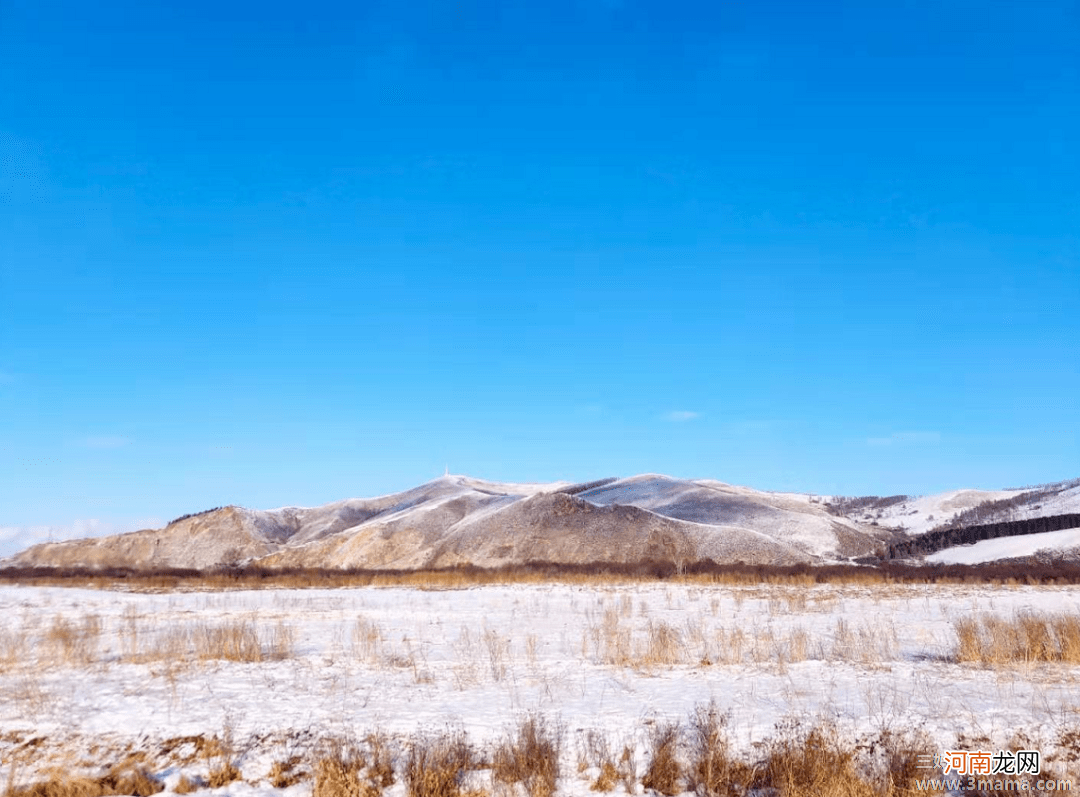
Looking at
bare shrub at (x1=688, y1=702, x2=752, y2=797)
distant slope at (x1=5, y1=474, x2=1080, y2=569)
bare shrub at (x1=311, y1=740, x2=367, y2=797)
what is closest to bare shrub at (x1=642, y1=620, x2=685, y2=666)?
bare shrub at (x1=688, y1=702, x2=752, y2=797)

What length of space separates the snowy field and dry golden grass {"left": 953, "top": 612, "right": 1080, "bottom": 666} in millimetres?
431

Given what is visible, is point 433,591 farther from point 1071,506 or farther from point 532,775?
point 1071,506

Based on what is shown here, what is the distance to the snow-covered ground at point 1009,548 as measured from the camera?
56.8 m

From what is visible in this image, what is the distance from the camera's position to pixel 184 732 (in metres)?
9.48

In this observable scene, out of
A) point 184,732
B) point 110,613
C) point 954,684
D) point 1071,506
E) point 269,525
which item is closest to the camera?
point 184,732

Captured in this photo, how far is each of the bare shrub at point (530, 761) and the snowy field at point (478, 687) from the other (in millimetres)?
198

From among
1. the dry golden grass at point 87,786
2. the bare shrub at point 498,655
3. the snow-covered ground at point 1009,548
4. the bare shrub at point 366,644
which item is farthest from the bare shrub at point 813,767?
the snow-covered ground at point 1009,548

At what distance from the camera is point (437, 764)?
8328mm

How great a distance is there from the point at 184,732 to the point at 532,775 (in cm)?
452

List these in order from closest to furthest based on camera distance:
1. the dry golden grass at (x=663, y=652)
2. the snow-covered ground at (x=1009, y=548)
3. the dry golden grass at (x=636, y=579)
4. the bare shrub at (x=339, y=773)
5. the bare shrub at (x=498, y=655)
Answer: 1. the bare shrub at (x=339, y=773)
2. the bare shrub at (x=498, y=655)
3. the dry golden grass at (x=663, y=652)
4. the dry golden grass at (x=636, y=579)
5. the snow-covered ground at (x=1009, y=548)

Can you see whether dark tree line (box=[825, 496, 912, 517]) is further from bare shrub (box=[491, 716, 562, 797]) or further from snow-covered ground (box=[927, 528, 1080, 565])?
bare shrub (box=[491, 716, 562, 797])

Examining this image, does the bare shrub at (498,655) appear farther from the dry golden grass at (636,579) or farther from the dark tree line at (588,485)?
the dark tree line at (588,485)

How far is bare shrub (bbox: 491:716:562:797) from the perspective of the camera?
797cm

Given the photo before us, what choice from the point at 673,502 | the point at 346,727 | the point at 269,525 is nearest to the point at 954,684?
the point at 346,727
